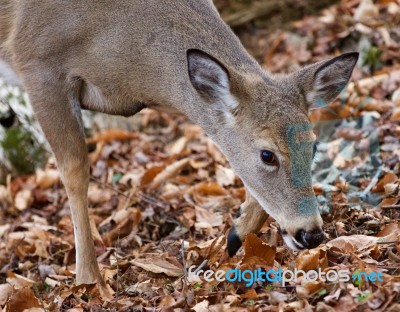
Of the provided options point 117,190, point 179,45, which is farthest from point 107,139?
point 179,45

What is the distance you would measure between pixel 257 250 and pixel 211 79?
118 centimetres

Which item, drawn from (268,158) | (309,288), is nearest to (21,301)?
(268,158)

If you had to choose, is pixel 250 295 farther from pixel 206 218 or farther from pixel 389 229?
pixel 206 218

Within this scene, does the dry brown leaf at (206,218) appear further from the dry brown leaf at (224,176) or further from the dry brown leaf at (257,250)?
the dry brown leaf at (257,250)

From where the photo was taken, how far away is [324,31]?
1004 cm

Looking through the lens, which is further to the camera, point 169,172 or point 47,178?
point 47,178

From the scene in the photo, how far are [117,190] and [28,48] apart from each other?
6.13ft

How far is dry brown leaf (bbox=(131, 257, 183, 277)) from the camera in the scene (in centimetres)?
527

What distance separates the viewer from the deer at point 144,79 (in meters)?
5.22

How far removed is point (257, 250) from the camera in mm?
4785

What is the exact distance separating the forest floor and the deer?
0.45 meters

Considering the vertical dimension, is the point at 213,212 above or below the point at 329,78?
below

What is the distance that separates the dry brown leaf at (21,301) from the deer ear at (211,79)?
5.69ft

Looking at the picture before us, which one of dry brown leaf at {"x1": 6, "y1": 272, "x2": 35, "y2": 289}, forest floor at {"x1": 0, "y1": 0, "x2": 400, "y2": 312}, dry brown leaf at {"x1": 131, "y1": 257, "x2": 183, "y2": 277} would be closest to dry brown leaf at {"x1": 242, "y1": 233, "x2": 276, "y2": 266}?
forest floor at {"x1": 0, "y1": 0, "x2": 400, "y2": 312}
